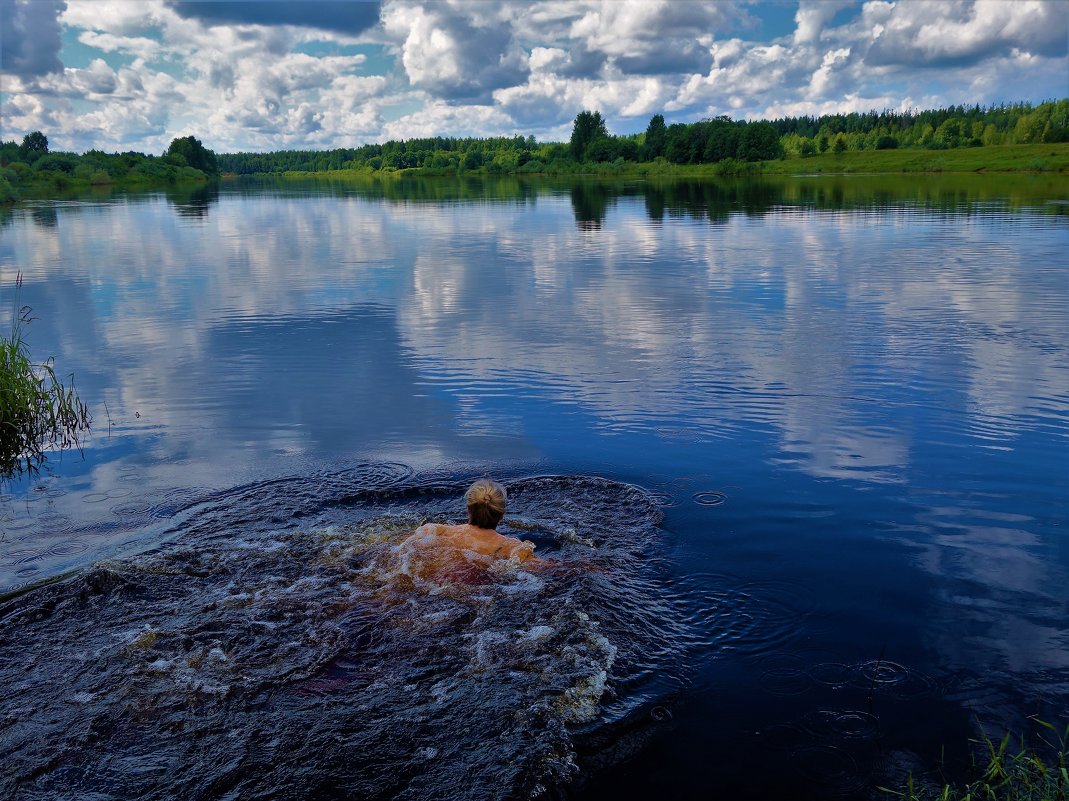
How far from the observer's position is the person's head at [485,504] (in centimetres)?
962

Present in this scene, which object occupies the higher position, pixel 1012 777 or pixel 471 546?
pixel 471 546

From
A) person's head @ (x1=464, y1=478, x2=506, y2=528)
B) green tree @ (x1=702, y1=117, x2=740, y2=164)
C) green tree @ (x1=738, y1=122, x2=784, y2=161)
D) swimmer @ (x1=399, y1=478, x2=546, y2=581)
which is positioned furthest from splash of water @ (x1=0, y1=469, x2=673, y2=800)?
green tree @ (x1=702, y1=117, x2=740, y2=164)

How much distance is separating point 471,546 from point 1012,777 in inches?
224

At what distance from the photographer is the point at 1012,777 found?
6.05 metres

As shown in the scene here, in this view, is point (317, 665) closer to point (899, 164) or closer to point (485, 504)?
point (485, 504)

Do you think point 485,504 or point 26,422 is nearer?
point 485,504

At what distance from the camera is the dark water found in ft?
22.3

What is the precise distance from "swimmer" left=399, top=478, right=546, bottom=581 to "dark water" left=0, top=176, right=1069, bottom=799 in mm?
369

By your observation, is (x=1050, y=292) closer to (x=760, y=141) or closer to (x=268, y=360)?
(x=268, y=360)

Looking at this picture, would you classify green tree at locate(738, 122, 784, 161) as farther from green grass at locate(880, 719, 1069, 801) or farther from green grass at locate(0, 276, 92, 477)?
green grass at locate(880, 719, 1069, 801)

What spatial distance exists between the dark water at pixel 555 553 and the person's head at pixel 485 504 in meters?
0.89

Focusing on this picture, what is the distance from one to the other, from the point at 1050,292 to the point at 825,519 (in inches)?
843

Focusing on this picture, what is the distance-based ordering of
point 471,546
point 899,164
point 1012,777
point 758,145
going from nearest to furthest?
point 1012,777 < point 471,546 < point 899,164 < point 758,145

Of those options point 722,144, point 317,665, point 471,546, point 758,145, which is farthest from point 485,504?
point 722,144
